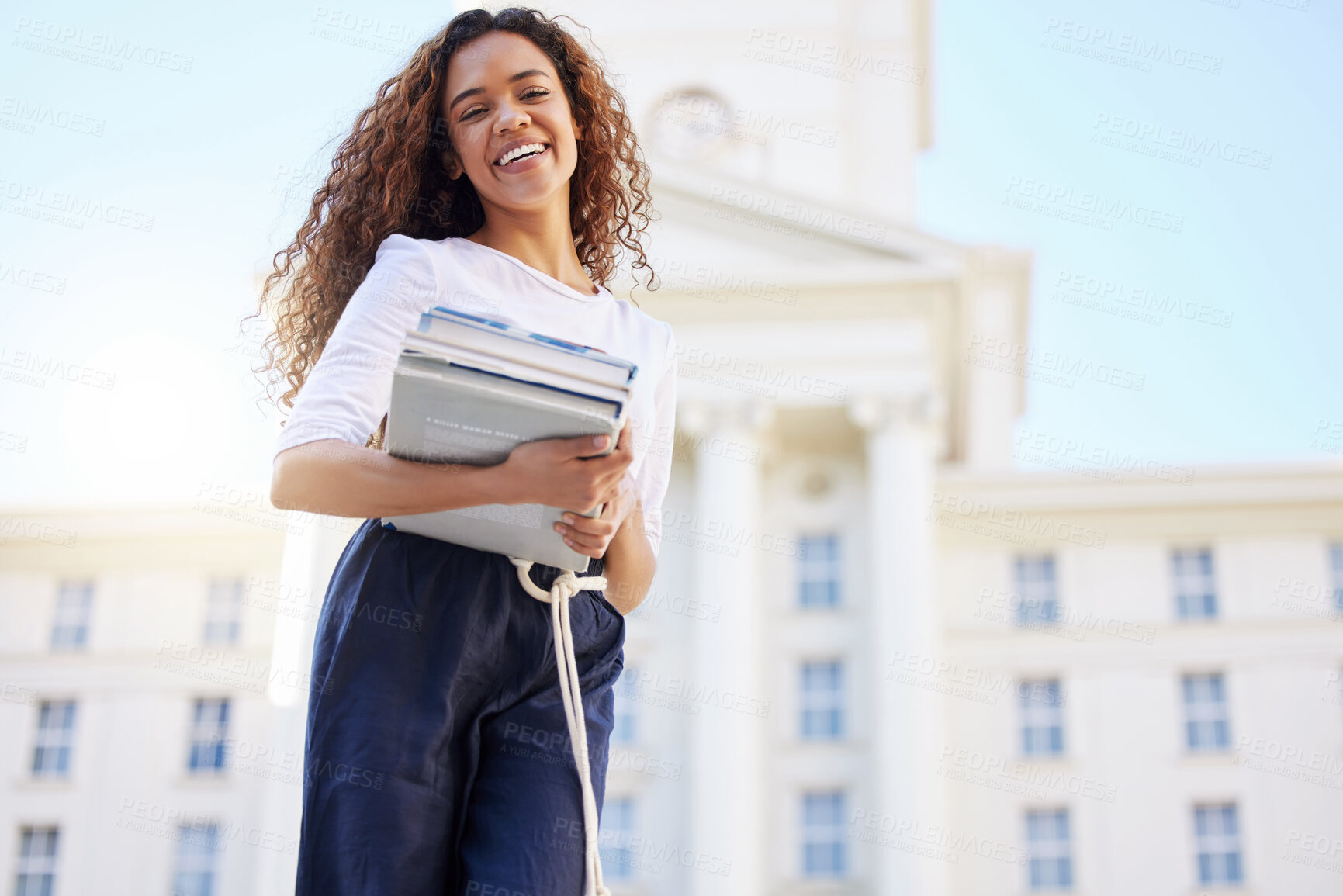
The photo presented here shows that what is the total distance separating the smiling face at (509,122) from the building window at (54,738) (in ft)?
74.5

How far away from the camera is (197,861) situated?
21.0 metres

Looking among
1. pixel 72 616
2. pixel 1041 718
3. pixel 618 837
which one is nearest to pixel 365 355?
pixel 618 837

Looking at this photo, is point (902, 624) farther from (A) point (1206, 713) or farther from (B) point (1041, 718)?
(A) point (1206, 713)

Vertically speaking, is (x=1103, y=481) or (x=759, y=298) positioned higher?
(x=759, y=298)

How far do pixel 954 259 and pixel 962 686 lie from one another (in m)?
6.44

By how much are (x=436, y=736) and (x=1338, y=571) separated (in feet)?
→ 71.0

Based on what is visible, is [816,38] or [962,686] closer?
[962,686]

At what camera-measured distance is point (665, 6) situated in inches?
1099

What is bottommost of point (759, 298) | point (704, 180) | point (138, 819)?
point (138, 819)

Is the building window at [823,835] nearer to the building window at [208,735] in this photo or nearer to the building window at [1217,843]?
the building window at [1217,843]

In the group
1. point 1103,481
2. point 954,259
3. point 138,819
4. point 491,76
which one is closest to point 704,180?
point 954,259

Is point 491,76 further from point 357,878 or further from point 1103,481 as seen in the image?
point 1103,481

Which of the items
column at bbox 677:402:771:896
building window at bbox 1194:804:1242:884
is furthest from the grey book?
building window at bbox 1194:804:1242:884

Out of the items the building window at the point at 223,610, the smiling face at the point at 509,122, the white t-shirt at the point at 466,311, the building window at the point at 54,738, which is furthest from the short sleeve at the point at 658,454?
the building window at the point at 54,738
